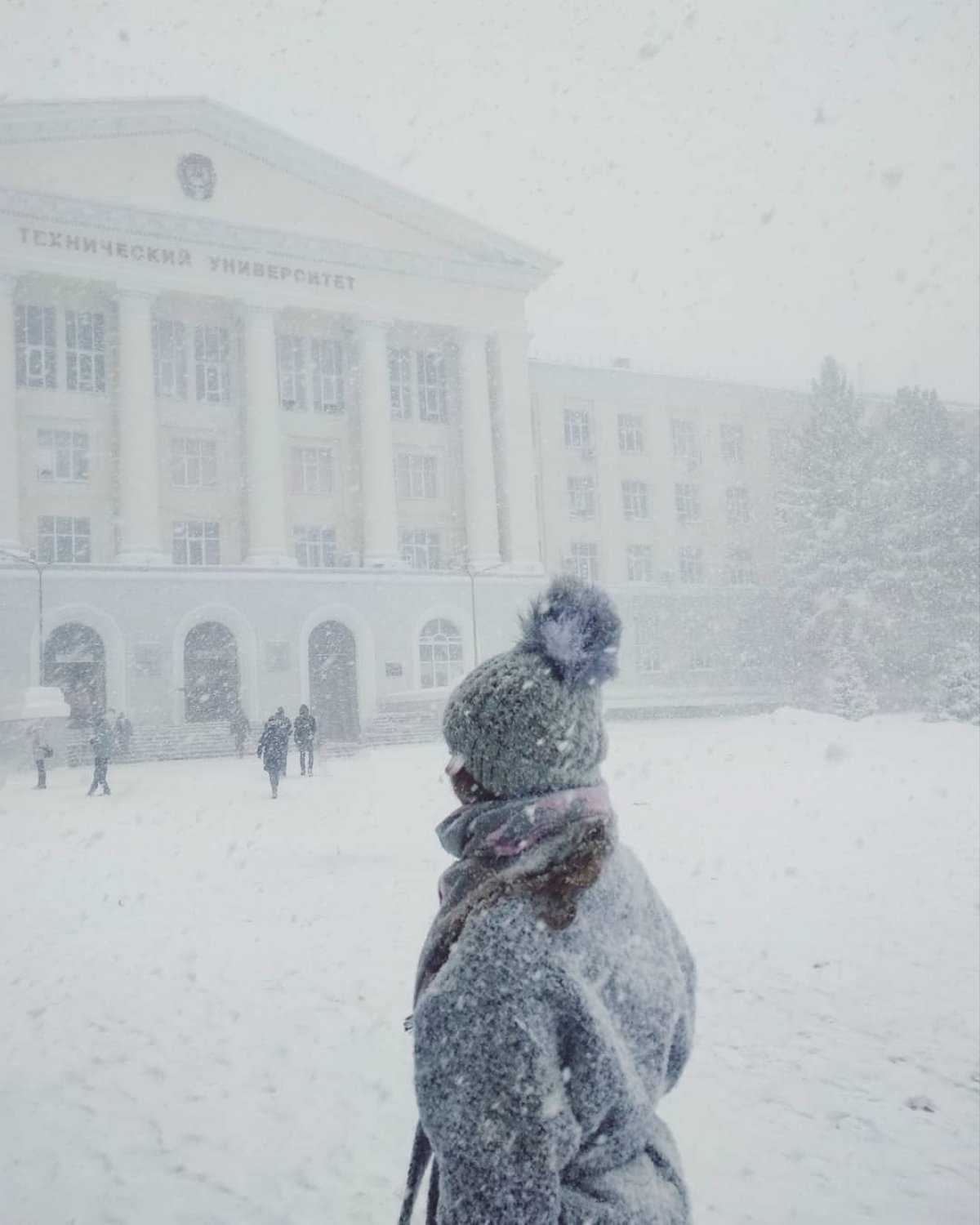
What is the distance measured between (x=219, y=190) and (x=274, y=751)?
2403 centimetres

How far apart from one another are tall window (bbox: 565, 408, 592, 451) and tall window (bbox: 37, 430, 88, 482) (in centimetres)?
2002

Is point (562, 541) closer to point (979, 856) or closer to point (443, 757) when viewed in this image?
point (443, 757)

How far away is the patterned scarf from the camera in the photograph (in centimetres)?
146

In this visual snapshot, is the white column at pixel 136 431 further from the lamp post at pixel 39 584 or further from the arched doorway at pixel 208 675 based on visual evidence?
the arched doorway at pixel 208 675

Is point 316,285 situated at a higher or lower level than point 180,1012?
higher

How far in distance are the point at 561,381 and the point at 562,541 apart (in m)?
7.12

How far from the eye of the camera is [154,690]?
97.5 feet

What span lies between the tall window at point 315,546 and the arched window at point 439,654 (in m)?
4.64

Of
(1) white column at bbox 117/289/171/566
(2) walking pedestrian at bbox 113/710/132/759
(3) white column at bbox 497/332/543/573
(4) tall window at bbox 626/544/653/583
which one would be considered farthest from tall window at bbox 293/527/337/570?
(4) tall window at bbox 626/544/653/583

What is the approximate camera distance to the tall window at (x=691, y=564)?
44188mm

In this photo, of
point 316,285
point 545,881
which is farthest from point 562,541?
point 545,881

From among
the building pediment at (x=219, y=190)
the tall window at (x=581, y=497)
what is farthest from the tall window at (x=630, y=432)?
the building pediment at (x=219, y=190)

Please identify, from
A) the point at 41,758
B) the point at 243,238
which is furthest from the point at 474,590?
the point at 41,758

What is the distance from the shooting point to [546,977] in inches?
54.6
